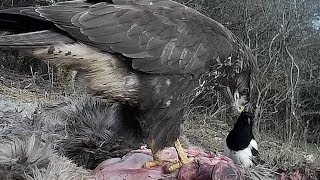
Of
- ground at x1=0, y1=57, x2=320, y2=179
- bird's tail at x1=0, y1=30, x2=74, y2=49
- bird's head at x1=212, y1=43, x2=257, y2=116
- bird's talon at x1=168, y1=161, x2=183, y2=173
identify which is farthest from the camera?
ground at x1=0, y1=57, x2=320, y2=179

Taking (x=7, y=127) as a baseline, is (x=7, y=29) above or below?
above

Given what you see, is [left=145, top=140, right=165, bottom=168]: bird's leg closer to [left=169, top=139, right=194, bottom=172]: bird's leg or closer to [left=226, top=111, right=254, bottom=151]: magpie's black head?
[left=169, top=139, right=194, bottom=172]: bird's leg

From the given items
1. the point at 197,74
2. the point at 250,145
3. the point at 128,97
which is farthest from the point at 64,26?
the point at 250,145

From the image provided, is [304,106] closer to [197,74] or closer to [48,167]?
[197,74]

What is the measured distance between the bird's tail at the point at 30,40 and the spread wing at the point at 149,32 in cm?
7

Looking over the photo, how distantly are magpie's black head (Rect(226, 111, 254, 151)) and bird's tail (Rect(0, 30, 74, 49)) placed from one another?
1.61 meters

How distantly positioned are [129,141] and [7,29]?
2.66ft

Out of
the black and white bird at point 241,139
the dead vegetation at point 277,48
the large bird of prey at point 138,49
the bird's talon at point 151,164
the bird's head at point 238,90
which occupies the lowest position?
the dead vegetation at point 277,48

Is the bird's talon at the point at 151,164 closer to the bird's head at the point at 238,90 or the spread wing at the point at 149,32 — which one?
the spread wing at the point at 149,32

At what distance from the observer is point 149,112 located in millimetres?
2814

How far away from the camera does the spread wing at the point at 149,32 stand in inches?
103

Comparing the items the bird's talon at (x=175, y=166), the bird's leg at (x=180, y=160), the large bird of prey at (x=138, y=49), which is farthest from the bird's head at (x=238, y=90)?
the bird's talon at (x=175, y=166)

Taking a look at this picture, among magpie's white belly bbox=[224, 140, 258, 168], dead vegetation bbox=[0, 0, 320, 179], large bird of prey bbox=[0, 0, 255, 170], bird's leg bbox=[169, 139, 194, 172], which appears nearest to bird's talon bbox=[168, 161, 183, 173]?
bird's leg bbox=[169, 139, 194, 172]

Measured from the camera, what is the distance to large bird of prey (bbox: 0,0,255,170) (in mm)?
2555
